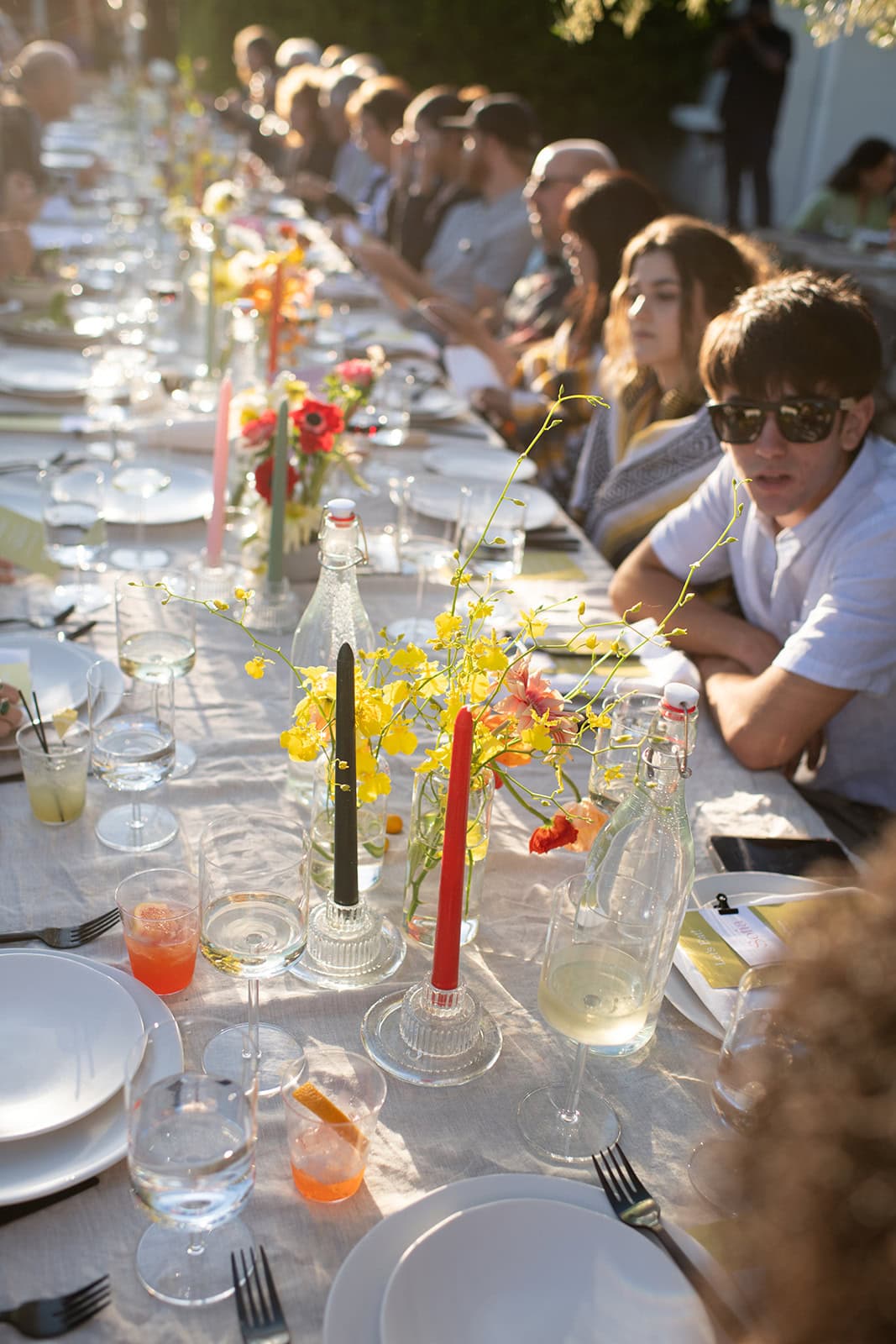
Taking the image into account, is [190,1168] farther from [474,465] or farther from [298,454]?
[474,465]

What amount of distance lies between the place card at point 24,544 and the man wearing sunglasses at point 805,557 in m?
0.98

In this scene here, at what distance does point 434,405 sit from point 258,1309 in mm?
2540

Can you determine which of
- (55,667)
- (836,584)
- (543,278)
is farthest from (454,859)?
(543,278)

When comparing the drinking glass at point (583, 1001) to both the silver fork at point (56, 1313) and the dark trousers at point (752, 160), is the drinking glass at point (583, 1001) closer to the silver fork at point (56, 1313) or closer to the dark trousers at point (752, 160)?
the silver fork at point (56, 1313)

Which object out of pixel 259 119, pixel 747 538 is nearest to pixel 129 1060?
pixel 747 538

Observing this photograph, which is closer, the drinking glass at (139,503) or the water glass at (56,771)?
the water glass at (56,771)

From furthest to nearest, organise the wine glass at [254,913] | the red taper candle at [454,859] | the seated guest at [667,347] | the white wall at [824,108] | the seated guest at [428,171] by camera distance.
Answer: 1. the white wall at [824,108]
2. the seated guest at [428,171]
3. the seated guest at [667,347]
4. the wine glass at [254,913]
5. the red taper candle at [454,859]

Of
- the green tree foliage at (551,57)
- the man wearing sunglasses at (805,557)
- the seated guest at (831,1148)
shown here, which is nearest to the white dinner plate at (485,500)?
the man wearing sunglasses at (805,557)

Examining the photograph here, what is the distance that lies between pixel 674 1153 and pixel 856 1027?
51 cm

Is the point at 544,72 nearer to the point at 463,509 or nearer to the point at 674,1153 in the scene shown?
the point at 463,509

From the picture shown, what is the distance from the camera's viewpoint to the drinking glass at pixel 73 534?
74.8 inches

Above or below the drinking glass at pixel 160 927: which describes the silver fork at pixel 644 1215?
below

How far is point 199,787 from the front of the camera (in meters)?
1.49

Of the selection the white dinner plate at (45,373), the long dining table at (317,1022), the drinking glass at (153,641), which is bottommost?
the long dining table at (317,1022)
